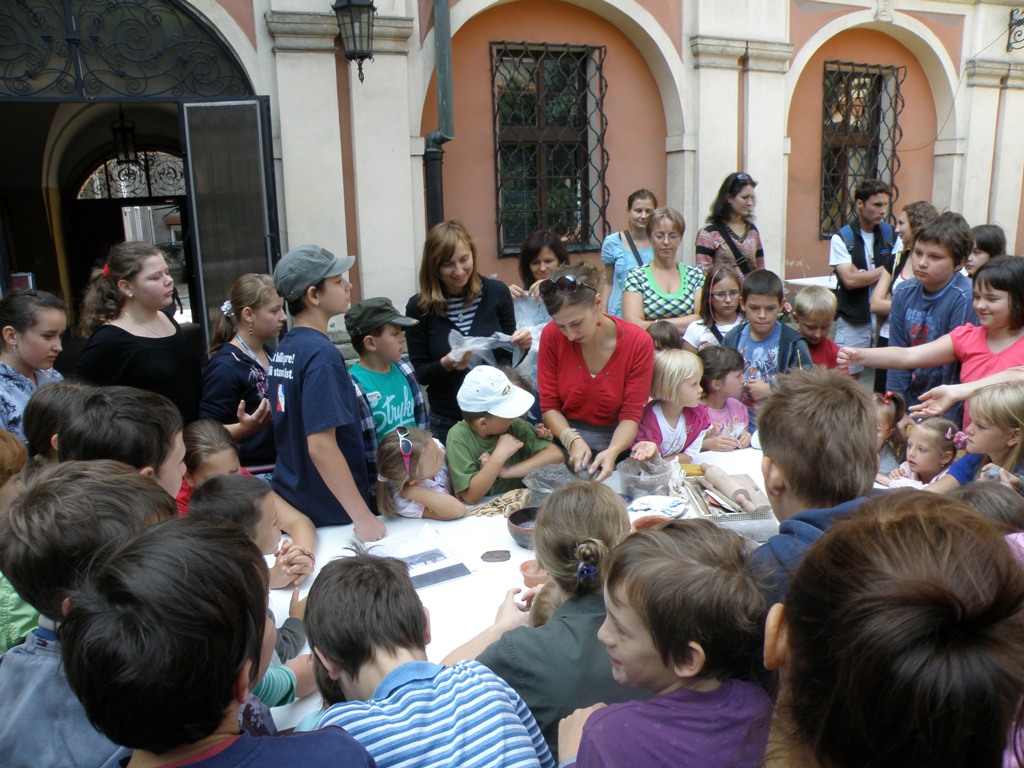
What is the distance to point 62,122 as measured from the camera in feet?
36.3

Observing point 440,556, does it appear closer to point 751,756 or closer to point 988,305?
point 751,756

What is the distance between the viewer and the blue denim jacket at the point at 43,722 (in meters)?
1.32

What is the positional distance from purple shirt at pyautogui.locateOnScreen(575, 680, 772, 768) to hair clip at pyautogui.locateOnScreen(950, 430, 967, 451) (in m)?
1.80

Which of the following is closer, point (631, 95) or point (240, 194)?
point (240, 194)

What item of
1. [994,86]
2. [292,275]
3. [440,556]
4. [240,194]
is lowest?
[440,556]

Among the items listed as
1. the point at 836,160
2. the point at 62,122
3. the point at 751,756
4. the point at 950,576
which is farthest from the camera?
the point at 62,122

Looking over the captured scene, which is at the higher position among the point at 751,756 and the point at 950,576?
the point at 950,576

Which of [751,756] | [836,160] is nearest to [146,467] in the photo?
[751,756]

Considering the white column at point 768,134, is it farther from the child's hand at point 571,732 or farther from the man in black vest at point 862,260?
the child's hand at point 571,732

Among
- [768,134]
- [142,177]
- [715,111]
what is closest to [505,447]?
[715,111]

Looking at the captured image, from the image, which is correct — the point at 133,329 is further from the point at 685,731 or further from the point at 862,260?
the point at 862,260

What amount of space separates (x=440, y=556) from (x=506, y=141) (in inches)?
216

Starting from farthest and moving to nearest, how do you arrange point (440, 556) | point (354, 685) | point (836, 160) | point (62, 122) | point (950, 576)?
1. point (62, 122)
2. point (836, 160)
3. point (440, 556)
4. point (354, 685)
5. point (950, 576)

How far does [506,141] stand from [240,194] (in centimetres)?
247
